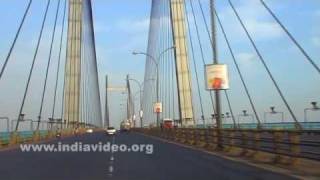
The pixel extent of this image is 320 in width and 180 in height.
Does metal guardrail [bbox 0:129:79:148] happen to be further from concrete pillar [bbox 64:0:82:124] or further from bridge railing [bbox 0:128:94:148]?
concrete pillar [bbox 64:0:82:124]

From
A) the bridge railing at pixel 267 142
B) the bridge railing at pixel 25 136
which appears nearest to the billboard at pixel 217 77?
the bridge railing at pixel 267 142

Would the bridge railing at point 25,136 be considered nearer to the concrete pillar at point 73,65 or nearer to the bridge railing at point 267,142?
the concrete pillar at point 73,65

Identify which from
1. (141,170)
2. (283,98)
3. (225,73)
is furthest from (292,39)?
(225,73)

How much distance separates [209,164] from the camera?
22.2 meters

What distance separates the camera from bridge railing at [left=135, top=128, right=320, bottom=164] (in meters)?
19.3

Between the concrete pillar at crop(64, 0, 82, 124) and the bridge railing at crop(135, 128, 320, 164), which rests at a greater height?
the concrete pillar at crop(64, 0, 82, 124)

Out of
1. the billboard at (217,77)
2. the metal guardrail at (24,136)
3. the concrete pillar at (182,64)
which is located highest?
the concrete pillar at (182,64)

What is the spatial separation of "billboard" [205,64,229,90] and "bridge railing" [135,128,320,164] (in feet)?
7.78

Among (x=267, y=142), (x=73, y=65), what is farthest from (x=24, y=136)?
(x=267, y=142)

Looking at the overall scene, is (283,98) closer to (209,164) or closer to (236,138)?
(236,138)

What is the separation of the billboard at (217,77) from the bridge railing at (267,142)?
237 cm

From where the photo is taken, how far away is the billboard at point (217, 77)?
1380 inches

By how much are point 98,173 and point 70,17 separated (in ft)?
187

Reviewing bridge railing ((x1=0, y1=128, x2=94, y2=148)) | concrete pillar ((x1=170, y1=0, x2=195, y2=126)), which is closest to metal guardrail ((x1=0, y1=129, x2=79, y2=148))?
bridge railing ((x1=0, y1=128, x2=94, y2=148))
